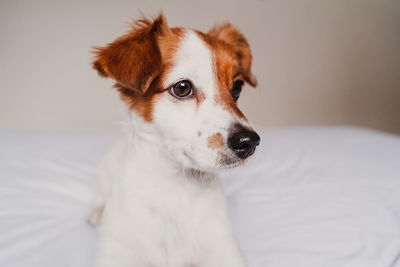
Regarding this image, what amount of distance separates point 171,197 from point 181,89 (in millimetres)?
511

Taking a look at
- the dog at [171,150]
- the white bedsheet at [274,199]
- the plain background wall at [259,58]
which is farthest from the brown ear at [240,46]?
the plain background wall at [259,58]

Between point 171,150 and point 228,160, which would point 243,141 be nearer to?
point 228,160

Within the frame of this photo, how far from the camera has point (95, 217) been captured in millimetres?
1883

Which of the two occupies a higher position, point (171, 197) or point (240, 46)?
point (240, 46)

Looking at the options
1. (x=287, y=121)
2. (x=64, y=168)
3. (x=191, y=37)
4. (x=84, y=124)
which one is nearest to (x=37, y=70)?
(x=84, y=124)

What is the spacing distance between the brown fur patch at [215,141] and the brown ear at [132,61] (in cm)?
36

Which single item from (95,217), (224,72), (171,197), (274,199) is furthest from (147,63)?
(274,199)

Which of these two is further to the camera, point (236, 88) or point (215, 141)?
point (236, 88)

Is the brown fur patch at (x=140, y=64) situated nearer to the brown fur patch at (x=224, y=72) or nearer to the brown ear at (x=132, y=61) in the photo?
the brown ear at (x=132, y=61)

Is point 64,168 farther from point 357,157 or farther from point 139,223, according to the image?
point 357,157

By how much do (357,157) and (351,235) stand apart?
0.94m

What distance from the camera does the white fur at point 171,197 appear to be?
4.55 feet

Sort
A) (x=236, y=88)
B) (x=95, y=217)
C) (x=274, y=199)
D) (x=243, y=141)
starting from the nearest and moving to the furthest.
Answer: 1. (x=243, y=141)
2. (x=236, y=88)
3. (x=95, y=217)
4. (x=274, y=199)

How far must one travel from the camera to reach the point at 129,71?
4.42 feet
